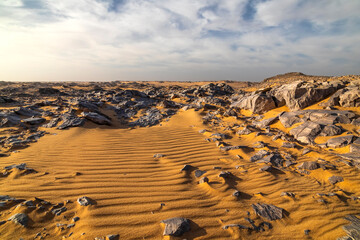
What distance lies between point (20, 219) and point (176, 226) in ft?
6.61

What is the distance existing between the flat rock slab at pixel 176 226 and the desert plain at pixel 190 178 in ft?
0.04

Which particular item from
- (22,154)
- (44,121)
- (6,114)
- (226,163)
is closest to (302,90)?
(226,163)

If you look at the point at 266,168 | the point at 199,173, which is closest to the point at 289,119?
the point at 266,168

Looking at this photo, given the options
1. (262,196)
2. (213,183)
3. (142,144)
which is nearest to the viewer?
(262,196)

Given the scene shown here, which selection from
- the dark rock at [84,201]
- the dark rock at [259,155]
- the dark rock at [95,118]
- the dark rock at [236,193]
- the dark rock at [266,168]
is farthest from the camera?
the dark rock at [95,118]

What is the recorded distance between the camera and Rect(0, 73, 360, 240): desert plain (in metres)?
2.20

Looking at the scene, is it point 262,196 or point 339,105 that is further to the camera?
point 339,105

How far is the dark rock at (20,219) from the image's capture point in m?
2.13

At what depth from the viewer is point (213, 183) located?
3.17m

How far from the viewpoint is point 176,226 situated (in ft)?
6.97

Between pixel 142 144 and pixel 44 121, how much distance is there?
5.14 metres

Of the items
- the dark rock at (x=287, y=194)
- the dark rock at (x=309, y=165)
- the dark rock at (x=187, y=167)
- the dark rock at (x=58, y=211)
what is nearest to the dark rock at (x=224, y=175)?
the dark rock at (x=187, y=167)

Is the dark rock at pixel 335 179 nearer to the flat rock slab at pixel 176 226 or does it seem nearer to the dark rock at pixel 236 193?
the dark rock at pixel 236 193

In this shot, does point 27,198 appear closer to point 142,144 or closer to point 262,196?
point 142,144
